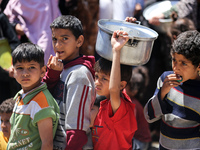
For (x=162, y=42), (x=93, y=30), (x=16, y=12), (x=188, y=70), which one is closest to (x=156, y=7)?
(x=162, y=42)

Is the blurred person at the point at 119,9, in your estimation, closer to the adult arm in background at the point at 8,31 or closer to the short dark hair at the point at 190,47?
the adult arm in background at the point at 8,31

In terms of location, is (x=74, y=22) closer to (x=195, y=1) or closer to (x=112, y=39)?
(x=112, y=39)

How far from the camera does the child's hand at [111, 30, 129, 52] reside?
7.22 ft

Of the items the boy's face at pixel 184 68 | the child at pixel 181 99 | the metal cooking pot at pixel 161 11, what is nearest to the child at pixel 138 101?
the metal cooking pot at pixel 161 11

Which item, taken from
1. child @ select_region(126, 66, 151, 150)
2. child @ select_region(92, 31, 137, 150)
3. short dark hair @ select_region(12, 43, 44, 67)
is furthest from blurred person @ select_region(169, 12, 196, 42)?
short dark hair @ select_region(12, 43, 44, 67)

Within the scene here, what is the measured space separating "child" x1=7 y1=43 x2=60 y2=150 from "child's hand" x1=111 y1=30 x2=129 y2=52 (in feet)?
2.12

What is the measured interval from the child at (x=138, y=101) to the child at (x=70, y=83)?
159cm

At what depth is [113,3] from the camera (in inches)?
167

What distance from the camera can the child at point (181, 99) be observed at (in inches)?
93.8

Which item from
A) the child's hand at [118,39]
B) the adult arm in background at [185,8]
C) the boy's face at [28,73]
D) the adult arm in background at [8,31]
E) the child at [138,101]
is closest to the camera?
the child's hand at [118,39]

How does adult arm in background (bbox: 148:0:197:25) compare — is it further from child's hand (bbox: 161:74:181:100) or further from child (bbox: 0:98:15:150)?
child (bbox: 0:98:15:150)

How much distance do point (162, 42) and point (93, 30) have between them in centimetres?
117

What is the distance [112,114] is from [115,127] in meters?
0.10

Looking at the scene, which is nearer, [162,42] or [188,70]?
[188,70]
